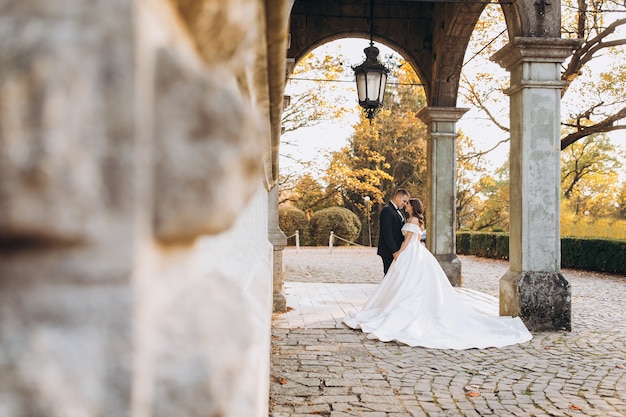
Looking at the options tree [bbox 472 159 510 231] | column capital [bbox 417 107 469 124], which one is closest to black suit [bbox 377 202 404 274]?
column capital [bbox 417 107 469 124]

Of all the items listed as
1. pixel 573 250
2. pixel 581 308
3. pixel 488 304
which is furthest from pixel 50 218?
pixel 573 250

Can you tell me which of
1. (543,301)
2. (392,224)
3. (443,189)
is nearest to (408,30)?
(443,189)

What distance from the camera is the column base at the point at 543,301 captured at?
664cm

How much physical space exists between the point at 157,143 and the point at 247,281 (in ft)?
3.13

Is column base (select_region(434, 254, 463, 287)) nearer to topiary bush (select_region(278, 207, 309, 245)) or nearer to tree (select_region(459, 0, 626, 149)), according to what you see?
tree (select_region(459, 0, 626, 149))

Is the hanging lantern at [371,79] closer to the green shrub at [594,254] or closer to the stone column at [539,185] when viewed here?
the stone column at [539,185]

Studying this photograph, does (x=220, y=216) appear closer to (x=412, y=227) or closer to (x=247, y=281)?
(x=247, y=281)

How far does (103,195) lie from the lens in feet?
1.59

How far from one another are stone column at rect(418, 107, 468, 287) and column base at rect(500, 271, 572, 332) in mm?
4334

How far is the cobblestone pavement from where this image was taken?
3889mm

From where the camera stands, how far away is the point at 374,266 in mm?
16781

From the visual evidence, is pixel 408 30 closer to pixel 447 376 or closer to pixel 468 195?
pixel 447 376

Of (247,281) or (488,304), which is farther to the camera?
(488,304)

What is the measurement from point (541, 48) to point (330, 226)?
67.7 ft
